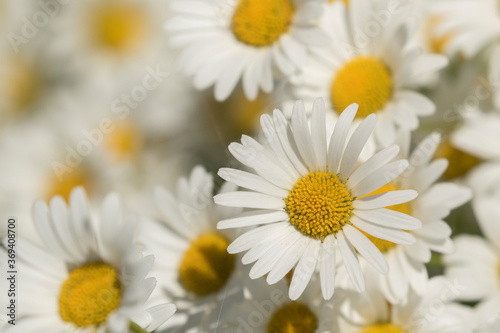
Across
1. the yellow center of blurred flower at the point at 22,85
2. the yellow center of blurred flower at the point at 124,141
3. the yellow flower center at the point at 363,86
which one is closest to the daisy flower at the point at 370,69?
the yellow flower center at the point at 363,86

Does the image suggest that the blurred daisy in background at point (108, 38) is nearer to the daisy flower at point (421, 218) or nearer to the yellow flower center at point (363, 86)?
the yellow flower center at point (363, 86)

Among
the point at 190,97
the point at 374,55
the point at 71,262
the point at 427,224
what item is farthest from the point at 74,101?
the point at 427,224

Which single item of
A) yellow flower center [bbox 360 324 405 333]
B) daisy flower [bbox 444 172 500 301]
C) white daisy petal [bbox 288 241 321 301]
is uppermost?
white daisy petal [bbox 288 241 321 301]

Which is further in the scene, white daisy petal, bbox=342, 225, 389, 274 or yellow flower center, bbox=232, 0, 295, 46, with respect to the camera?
yellow flower center, bbox=232, 0, 295, 46

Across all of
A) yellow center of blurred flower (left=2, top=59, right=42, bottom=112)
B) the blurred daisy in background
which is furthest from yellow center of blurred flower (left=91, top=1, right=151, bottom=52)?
yellow center of blurred flower (left=2, top=59, right=42, bottom=112)

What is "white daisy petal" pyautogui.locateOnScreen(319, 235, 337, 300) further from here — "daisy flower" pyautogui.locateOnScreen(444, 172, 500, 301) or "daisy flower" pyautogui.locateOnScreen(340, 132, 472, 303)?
"daisy flower" pyautogui.locateOnScreen(444, 172, 500, 301)

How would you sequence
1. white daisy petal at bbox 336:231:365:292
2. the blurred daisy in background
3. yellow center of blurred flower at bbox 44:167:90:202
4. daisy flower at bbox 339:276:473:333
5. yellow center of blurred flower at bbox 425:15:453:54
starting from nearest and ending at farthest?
white daisy petal at bbox 336:231:365:292 → daisy flower at bbox 339:276:473:333 → yellow center of blurred flower at bbox 425:15:453:54 → yellow center of blurred flower at bbox 44:167:90:202 → the blurred daisy in background
